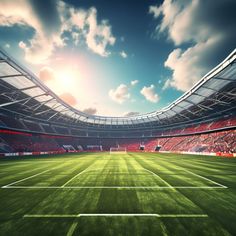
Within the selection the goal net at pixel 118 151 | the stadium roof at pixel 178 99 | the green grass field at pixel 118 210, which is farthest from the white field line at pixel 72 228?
the goal net at pixel 118 151

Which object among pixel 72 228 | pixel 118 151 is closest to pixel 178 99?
pixel 118 151

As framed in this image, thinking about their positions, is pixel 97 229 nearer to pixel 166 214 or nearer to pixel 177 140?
pixel 166 214

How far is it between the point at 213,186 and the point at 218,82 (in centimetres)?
2005

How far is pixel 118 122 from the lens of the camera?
6788cm

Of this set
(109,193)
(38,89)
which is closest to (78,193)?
(109,193)

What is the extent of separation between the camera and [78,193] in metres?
7.03

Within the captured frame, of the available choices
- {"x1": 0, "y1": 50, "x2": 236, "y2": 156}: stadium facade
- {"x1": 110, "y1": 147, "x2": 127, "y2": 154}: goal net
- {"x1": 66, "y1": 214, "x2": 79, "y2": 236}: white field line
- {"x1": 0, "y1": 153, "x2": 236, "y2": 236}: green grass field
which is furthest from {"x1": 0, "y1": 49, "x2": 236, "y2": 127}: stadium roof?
{"x1": 110, "y1": 147, "x2": 127, "y2": 154}: goal net

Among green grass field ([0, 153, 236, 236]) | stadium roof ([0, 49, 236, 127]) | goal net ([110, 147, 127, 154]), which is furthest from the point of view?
goal net ([110, 147, 127, 154])

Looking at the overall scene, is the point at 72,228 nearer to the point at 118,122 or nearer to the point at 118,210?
the point at 118,210

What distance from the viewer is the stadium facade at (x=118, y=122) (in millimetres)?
22406

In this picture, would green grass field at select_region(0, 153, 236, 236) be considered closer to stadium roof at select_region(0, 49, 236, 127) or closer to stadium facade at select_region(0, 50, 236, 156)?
stadium roof at select_region(0, 49, 236, 127)

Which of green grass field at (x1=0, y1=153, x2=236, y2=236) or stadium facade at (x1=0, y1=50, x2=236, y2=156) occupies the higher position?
stadium facade at (x1=0, y1=50, x2=236, y2=156)

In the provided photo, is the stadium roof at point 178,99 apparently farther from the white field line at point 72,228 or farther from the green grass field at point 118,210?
the white field line at point 72,228

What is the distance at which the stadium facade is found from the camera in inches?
882
